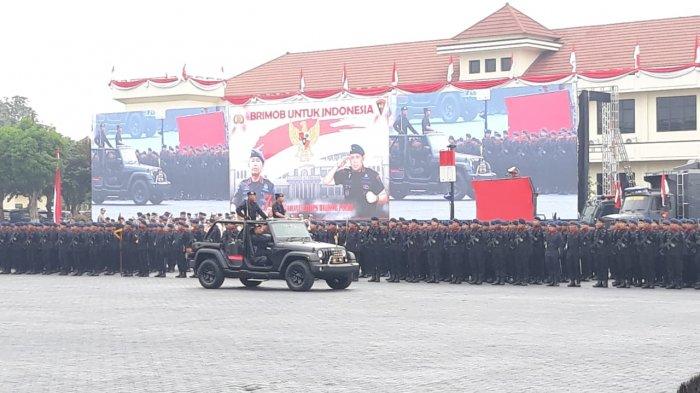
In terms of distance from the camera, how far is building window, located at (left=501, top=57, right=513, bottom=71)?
64.6 metres

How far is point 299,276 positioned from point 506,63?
42.2 m

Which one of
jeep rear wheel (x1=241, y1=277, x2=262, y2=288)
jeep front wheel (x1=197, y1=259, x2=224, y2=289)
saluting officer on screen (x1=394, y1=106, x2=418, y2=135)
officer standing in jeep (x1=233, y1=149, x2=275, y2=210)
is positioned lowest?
jeep rear wheel (x1=241, y1=277, x2=262, y2=288)

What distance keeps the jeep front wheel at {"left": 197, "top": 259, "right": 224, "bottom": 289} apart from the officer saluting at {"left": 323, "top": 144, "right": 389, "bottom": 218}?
56.7 feet

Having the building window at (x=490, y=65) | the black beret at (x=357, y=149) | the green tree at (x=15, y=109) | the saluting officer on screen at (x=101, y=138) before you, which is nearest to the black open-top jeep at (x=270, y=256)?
the black beret at (x=357, y=149)

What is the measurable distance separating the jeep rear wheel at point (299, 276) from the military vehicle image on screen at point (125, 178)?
25334mm

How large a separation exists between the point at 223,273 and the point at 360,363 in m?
12.6

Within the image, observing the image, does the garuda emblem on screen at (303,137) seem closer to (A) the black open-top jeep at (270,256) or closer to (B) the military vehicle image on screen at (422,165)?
(B) the military vehicle image on screen at (422,165)

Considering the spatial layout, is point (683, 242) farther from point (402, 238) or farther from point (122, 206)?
point (122, 206)

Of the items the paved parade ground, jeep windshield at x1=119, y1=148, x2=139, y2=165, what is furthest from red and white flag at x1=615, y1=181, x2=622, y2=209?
jeep windshield at x1=119, y1=148, x2=139, y2=165

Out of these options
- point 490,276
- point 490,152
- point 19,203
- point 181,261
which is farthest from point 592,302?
point 19,203

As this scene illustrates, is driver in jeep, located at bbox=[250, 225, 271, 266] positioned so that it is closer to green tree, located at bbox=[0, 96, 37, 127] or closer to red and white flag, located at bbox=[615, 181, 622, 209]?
red and white flag, located at bbox=[615, 181, 622, 209]

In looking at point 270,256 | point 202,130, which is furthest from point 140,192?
Answer: point 270,256

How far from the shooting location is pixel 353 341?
15148 millimetres

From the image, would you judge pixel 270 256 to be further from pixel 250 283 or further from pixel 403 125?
pixel 403 125
